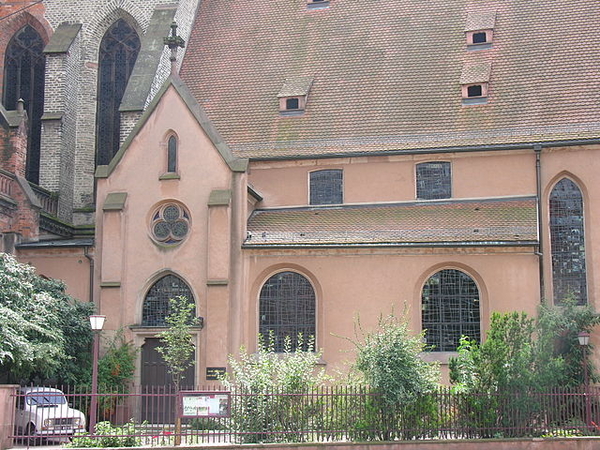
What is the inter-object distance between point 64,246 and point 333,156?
10303 mm

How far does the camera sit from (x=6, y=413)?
75.2ft

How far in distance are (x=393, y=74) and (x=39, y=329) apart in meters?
17.0

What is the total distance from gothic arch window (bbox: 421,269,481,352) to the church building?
64 millimetres

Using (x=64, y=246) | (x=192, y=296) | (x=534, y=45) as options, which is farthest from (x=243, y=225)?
(x=534, y=45)

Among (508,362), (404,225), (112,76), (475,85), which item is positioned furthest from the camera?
(112,76)

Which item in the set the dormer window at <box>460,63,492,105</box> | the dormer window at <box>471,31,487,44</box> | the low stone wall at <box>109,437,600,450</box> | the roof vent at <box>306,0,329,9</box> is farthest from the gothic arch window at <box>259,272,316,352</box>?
the roof vent at <box>306,0,329,9</box>

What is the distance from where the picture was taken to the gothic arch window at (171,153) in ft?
107

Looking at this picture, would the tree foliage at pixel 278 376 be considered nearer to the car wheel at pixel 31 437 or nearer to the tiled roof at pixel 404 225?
the car wheel at pixel 31 437

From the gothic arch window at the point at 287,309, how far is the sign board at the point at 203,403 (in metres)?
7.50

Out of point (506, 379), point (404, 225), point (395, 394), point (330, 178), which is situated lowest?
point (395, 394)

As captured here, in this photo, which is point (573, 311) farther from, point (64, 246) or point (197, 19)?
point (197, 19)

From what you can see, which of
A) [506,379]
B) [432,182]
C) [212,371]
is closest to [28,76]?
[212,371]

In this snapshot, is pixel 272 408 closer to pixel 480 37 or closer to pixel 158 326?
pixel 158 326

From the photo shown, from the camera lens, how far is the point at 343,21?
128 feet
